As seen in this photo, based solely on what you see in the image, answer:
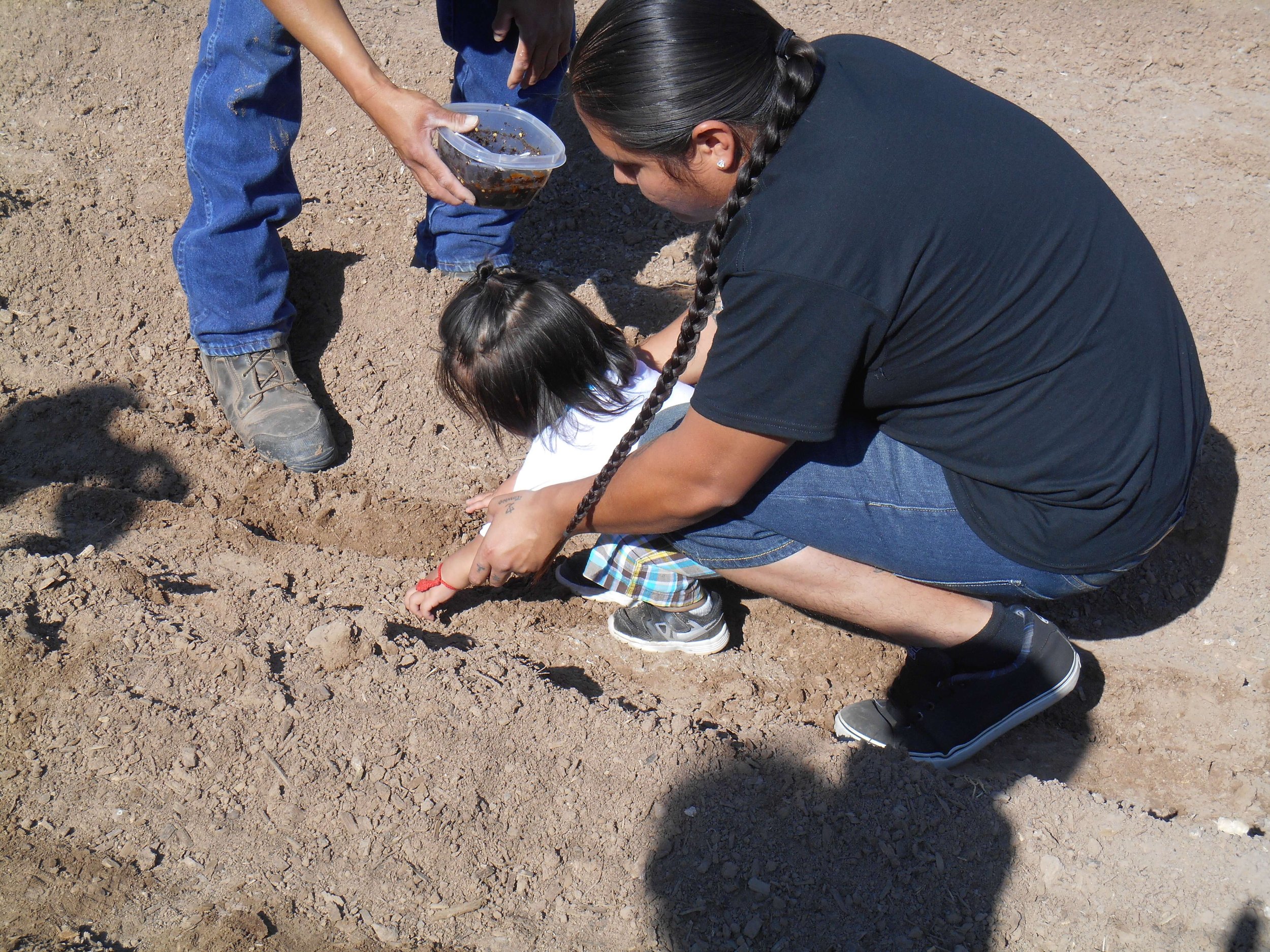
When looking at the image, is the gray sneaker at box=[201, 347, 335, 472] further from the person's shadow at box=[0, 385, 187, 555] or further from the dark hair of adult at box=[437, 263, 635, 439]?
the dark hair of adult at box=[437, 263, 635, 439]

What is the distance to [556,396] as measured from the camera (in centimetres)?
203

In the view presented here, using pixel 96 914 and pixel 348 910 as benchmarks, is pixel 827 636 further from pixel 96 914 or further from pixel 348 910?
pixel 96 914

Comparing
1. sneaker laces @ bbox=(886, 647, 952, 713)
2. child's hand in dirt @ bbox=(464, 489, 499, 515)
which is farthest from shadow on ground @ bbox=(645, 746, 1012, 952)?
child's hand in dirt @ bbox=(464, 489, 499, 515)

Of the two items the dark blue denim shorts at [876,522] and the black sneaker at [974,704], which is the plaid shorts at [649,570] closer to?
the dark blue denim shorts at [876,522]

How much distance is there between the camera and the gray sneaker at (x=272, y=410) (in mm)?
2549

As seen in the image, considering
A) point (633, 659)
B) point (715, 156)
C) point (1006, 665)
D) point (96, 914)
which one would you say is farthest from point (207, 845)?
point (1006, 665)

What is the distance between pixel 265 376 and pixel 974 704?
2.02 m

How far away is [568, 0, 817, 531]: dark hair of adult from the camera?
124 cm

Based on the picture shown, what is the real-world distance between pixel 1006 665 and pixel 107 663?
5.70 ft

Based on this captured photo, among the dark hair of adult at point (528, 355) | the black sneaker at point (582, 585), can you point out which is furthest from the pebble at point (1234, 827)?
the dark hair of adult at point (528, 355)

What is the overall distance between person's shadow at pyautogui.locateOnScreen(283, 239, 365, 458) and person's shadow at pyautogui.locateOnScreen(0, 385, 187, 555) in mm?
394

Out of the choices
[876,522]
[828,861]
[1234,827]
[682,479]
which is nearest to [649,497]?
[682,479]

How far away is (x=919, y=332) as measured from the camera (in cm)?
135

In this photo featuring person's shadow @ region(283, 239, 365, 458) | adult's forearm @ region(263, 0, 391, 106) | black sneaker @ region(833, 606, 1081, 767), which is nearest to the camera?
black sneaker @ region(833, 606, 1081, 767)
